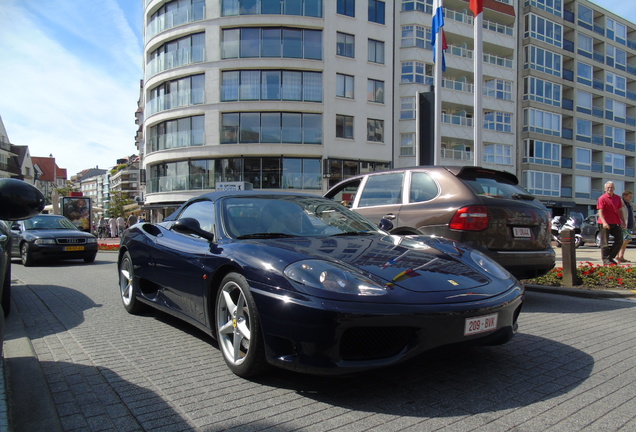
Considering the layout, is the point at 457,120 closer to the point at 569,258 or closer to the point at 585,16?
the point at 585,16

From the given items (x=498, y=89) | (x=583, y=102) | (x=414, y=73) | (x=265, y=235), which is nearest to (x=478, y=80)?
(x=265, y=235)

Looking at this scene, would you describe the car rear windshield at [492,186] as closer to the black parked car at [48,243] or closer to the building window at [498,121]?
the black parked car at [48,243]

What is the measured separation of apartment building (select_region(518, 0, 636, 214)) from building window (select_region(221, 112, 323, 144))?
2074cm

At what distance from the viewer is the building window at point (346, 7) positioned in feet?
108

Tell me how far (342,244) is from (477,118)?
11.0m

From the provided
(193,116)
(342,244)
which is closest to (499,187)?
(342,244)

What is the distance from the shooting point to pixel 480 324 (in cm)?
283

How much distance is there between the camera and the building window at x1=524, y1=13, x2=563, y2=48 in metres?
41.8

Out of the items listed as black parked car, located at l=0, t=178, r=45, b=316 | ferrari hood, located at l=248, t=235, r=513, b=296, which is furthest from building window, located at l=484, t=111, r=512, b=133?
black parked car, located at l=0, t=178, r=45, b=316

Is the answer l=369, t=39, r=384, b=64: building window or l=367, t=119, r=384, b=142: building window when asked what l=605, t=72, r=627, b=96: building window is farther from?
l=367, t=119, r=384, b=142: building window

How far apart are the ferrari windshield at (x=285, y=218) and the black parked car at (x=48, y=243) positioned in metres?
9.67

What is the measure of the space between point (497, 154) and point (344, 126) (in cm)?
1535

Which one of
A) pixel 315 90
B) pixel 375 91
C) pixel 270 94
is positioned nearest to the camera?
pixel 270 94

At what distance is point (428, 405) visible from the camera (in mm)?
2645
